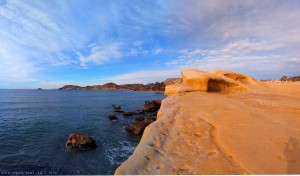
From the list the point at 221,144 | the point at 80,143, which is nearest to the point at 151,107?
the point at 80,143

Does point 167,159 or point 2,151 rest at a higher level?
point 167,159

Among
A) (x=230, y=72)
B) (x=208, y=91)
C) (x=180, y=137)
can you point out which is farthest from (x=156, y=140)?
(x=230, y=72)

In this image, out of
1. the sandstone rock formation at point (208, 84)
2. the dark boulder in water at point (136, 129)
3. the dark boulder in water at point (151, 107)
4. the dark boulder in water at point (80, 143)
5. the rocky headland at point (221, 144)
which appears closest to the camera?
the rocky headland at point (221, 144)

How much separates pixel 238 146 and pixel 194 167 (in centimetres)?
180

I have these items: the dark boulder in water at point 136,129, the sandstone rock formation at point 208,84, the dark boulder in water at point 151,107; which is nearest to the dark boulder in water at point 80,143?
the dark boulder in water at point 136,129

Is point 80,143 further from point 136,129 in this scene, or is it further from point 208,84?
point 208,84

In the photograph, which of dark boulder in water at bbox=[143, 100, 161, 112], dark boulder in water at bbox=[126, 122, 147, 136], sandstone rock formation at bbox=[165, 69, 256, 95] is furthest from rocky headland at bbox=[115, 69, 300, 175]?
dark boulder in water at bbox=[143, 100, 161, 112]

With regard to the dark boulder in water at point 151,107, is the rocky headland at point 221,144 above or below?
above

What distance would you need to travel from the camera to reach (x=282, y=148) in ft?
15.9

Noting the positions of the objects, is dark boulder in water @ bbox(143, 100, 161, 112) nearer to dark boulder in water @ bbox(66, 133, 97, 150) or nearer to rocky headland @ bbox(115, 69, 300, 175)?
dark boulder in water @ bbox(66, 133, 97, 150)

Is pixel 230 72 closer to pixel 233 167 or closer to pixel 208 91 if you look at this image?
pixel 208 91

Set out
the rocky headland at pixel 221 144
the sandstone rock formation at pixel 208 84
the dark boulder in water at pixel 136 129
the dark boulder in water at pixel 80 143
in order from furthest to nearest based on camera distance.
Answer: the dark boulder in water at pixel 136 129 → the sandstone rock formation at pixel 208 84 → the dark boulder in water at pixel 80 143 → the rocky headland at pixel 221 144

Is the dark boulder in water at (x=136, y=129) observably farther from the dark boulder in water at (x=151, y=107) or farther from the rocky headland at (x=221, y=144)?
the dark boulder in water at (x=151, y=107)

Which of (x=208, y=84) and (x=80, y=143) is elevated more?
(x=208, y=84)
